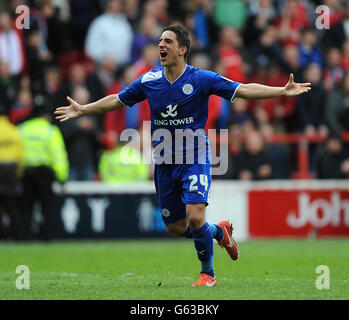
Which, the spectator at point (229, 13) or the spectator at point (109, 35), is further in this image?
the spectator at point (229, 13)

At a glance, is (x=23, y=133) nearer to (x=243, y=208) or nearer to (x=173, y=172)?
(x=243, y=208)

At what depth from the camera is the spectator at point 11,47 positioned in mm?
16516

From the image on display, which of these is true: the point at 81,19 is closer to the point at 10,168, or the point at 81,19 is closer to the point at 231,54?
the point at 231,54

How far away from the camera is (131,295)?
24.9 feet

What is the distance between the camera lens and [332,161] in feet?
54.6

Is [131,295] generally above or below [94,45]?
below

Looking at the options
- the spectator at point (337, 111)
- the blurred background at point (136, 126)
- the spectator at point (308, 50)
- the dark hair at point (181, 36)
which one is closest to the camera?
the dark hair at point (181, 36)

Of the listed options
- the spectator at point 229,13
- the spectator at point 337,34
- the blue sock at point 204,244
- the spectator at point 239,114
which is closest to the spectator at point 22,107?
the spectator at point 239,114

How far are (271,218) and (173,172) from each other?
8.10m

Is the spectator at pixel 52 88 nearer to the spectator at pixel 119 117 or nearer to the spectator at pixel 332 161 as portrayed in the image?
the spectator at pixel 119 117

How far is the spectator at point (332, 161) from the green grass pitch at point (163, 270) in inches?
59.7

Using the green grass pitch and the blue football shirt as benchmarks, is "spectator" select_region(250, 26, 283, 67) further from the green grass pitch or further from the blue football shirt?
the blue football shirt

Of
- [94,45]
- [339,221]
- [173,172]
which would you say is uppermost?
[94,45]
